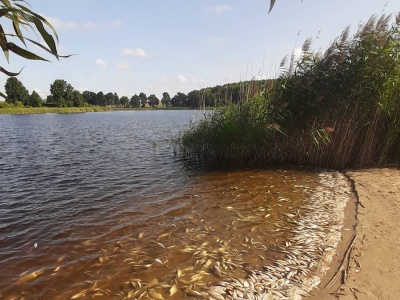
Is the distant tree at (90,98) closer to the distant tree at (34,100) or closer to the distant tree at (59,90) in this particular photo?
the distant tree at (59,90)

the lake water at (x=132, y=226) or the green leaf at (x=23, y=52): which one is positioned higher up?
the green leaf at (x=23, y=52)

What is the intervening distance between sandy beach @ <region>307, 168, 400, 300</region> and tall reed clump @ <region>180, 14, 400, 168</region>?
3.60 metres

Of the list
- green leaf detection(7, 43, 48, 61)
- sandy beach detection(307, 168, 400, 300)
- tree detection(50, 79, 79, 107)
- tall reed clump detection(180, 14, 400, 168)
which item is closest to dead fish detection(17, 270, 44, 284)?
sandy beach detection(307, 168, 400, 300)

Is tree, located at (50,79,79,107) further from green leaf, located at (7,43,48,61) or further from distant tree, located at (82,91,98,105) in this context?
green leaf, located at (7,43,48,61)

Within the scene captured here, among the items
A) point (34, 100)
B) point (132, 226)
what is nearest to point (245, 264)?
point (132, 226)

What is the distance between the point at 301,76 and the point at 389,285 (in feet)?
31.4

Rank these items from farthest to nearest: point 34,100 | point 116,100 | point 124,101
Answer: point 124,101
point 116,100
point 34,100

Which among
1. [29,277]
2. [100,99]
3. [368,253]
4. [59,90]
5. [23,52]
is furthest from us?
[100,99]

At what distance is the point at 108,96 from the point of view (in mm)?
182375

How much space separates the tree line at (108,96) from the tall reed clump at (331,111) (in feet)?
2.74

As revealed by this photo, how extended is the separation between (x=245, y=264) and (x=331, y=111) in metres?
9.06

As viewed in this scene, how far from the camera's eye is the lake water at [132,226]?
4777 millimetres

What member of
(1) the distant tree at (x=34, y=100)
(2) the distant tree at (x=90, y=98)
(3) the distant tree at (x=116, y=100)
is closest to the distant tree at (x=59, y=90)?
(1) the distant tree at (x=34, y=100)

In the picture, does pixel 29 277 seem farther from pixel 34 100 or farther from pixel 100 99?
pixel 100 99
